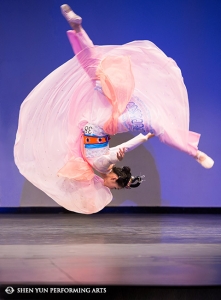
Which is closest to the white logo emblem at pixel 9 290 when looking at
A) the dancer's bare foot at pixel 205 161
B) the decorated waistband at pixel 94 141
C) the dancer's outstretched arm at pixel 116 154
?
the dancer's outstretched arm at pixel 116 154

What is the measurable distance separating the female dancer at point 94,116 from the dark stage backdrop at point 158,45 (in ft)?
3.19

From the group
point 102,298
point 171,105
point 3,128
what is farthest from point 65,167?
point 102,298

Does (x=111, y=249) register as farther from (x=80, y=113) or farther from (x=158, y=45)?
(x=158, y=45)

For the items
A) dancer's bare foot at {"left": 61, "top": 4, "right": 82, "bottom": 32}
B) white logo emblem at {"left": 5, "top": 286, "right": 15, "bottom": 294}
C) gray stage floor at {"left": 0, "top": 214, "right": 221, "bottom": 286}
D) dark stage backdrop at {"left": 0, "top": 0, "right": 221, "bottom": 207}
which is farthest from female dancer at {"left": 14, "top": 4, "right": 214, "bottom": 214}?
white logo emblem at {"left": 5, "top": 286, "right": 15, "bottom": 294}

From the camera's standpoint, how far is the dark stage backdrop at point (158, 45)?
4.08 meters

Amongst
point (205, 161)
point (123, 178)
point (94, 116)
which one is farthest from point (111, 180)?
point (205, 161)

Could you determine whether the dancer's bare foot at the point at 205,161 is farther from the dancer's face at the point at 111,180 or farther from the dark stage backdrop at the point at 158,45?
the dark stage backdrop at the point at 158,45

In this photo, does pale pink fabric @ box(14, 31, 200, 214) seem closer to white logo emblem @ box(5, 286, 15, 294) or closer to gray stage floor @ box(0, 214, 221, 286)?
gray stage floor @ box(0, 214, 221, 286)

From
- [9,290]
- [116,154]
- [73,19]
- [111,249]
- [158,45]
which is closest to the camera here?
[9,290]

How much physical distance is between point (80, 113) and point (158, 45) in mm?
1239

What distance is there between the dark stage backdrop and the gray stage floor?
11.2 inches

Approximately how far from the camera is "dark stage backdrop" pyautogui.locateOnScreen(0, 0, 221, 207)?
408 cm

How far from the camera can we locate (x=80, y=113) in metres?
3.29

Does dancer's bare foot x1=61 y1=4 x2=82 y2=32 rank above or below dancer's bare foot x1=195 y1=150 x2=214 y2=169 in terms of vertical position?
above
